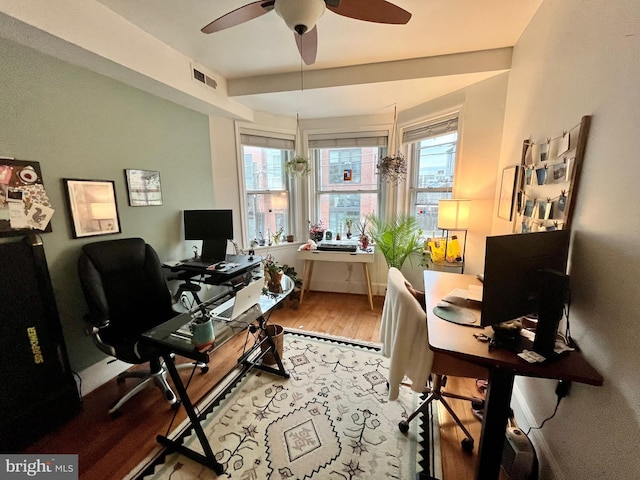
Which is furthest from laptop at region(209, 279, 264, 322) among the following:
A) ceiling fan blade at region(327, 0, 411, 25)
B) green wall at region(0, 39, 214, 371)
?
ceiling fan blade at region(327, 0, 411, 25)

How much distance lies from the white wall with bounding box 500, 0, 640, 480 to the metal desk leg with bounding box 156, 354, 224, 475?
5.34 ft

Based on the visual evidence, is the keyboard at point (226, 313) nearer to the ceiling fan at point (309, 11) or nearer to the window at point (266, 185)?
the ceiling fan at point (309, 11)

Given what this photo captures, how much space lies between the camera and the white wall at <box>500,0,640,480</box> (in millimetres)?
845

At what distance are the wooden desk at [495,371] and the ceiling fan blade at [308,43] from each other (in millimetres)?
1710

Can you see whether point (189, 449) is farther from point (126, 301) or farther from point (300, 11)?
point (300, 11)

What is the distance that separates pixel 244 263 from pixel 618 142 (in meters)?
2.51

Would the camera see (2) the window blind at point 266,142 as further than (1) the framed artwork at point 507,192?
Yes

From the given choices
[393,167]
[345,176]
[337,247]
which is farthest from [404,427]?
[345,176]

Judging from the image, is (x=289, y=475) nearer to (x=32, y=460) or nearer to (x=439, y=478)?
(x=439, y=478)

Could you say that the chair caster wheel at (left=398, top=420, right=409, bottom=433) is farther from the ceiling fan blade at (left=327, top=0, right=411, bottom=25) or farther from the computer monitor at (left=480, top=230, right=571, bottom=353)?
the ceiling fan blade at (left=327, top=0, right=411, bottom=25)

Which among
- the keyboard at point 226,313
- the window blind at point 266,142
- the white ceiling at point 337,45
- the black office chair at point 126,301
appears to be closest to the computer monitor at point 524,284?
the keyboard at point 226,313

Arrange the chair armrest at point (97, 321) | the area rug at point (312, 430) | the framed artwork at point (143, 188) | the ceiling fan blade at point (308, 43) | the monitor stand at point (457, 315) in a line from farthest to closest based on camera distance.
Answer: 1. the framed artwork at point (143, 188)
2. the chair armrest at point (97, 321)
3. the ceiling fan blade at point (308, 43)
4. the area rug at point (312, 430)
5. the monitor stand at point (457, 315)

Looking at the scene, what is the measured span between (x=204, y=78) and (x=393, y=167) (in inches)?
85.3

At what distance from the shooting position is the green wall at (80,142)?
152 centimetres
